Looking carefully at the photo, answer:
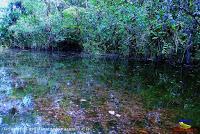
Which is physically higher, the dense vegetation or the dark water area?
the dense vegetation

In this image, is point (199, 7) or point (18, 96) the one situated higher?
point (199, 7)

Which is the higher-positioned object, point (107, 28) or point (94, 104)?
point (107, 28)

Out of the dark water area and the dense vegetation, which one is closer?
the dark water area

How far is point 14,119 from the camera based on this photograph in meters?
6.50

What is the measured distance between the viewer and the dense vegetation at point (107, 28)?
17.1 m

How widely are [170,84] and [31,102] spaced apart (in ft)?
20.0

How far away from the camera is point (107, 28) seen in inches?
941

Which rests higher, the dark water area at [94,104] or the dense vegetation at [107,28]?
the dense vegetation at [107,28]

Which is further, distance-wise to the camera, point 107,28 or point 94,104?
point 107,28

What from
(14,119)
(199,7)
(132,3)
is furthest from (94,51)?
(14,119)

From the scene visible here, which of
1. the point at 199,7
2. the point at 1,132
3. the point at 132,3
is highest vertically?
the point at 132,3

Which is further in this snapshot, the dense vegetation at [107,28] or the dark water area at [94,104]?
the dense vegetation at [107,28]

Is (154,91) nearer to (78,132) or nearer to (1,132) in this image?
(78,132)

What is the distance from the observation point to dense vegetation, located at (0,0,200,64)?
17.1 m
